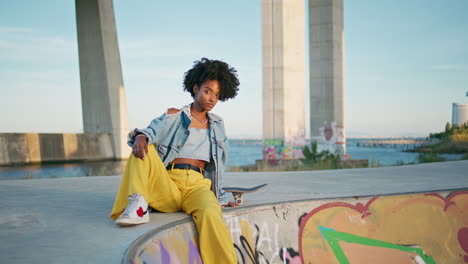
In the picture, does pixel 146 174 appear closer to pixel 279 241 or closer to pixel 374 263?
pixel 279 241

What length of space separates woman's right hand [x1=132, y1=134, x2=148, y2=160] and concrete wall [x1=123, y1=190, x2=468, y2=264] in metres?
0.70

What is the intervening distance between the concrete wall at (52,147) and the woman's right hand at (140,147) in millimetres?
19737

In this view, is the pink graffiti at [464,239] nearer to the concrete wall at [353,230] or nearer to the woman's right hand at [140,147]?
the concrete wall at [353,230]

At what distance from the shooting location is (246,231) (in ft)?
13.6

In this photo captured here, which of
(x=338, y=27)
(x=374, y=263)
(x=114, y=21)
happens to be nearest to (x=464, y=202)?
(x=374, y=263)

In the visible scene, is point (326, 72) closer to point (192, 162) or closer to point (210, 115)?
point (210, 115)

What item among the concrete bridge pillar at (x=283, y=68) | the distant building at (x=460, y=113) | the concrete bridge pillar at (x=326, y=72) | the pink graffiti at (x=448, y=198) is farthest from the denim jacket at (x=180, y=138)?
the distant building at (x=460, y=113)

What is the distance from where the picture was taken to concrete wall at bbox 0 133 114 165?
69.8 ft

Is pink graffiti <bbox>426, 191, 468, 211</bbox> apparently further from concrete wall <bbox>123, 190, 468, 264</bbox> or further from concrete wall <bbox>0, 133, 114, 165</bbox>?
concrete wall <bbox>0, 133, 114, 165</bbox>

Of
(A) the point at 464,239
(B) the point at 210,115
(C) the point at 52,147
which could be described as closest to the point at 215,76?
(B) the point at 210,115

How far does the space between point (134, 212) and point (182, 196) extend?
0.54 m

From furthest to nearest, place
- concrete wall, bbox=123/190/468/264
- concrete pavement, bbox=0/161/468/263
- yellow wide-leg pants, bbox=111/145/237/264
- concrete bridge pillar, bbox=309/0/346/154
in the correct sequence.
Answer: concrete bridge pillar, bbox=309/0/346/154
concrete wall, bbox=123/190/468/264
yellow wide-leg pants, bbox=111/145/237/264
concrete pavement, bbox=0/161/468/263

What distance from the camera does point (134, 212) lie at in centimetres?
370

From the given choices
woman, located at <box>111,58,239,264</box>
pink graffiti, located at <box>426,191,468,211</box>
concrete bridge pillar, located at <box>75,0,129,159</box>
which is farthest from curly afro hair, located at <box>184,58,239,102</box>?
concrete bridge pillar, located at <box>75,0,129,159</box>
